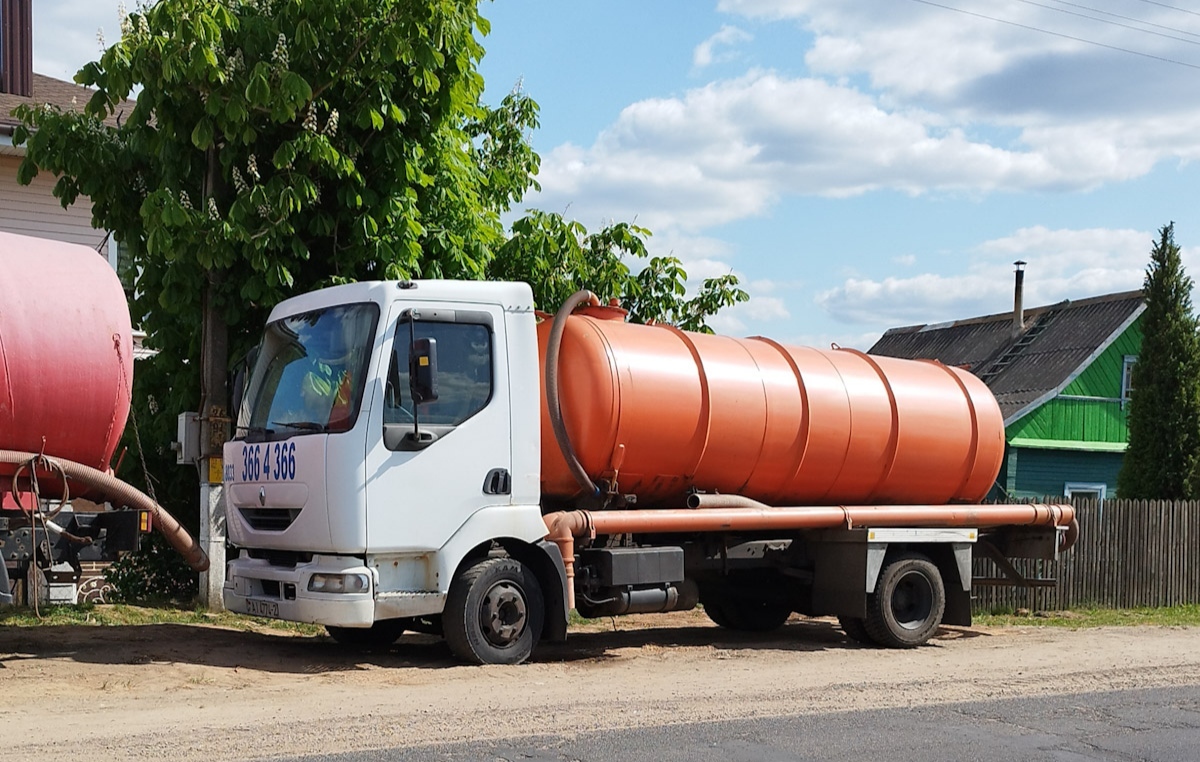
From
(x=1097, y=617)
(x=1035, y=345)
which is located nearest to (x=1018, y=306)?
(x=1035, y=345)

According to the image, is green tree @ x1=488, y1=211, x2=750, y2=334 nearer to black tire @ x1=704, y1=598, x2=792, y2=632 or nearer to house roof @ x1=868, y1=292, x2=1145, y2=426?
black tire @ x1=704, y1=598, x2=792, y2=632

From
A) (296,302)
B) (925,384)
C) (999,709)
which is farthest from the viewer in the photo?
(925,384)

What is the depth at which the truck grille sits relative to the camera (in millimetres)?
9992

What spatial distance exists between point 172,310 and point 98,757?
7.10 metres

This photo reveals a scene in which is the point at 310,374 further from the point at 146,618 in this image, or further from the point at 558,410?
the point at 146,618

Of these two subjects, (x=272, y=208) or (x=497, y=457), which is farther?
(x=272, y=208)

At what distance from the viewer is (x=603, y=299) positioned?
53.8ft

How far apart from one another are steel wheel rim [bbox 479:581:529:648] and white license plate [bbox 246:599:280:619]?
1.55 metres

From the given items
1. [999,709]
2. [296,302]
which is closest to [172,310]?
[296,302]

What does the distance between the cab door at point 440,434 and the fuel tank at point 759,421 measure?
2.48ft

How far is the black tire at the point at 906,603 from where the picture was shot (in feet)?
40.9

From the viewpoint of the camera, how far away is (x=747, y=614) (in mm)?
13953

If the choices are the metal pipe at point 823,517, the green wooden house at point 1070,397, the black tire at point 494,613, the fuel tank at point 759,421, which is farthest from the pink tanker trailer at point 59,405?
the green wooden house at point 1070,397

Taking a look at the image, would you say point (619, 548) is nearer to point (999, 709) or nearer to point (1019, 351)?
point (999, 709)
